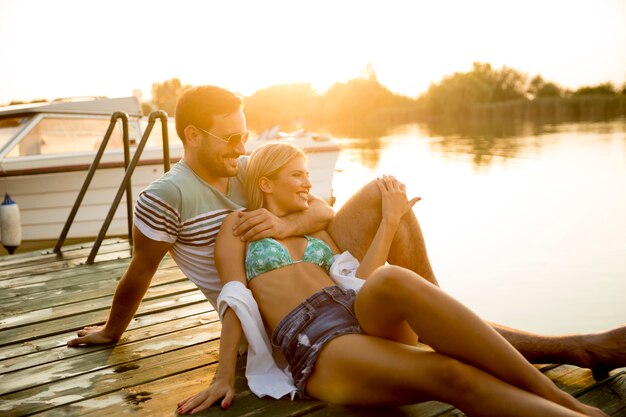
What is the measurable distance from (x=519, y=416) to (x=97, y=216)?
31.6 ft

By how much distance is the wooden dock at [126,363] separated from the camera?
2246 millimetres

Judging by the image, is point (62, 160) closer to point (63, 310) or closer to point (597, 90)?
point (63, 310)

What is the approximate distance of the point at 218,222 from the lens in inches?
104

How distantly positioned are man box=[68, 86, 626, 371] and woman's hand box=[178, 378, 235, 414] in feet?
1.92

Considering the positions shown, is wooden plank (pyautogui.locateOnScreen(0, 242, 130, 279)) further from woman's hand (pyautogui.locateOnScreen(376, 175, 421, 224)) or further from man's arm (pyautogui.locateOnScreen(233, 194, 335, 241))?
woman's hand (pyautogui.locateOnScreen(376, 175, 421, 224))

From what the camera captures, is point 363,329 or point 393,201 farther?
point 393,201

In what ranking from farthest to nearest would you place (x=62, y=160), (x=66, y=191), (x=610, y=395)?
(x=66, y=191)
(x=62, y=160)
(x=610, y=395)

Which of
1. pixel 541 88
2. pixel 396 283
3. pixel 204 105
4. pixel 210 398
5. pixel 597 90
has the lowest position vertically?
pixel 210 398

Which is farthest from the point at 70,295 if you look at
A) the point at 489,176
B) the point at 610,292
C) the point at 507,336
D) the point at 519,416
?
the point at 489,176

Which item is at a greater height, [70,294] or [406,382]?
[406,382]

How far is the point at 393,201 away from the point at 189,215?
890mm

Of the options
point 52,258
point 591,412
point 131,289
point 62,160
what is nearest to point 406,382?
point 591,412

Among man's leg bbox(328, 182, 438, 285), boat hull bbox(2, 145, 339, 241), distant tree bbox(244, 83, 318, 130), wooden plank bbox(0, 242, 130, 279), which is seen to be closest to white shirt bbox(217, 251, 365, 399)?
man's leg bbox(328, 182, 438, 285)

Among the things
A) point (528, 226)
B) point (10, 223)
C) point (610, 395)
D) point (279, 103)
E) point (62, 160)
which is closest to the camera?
point (610, 395)
